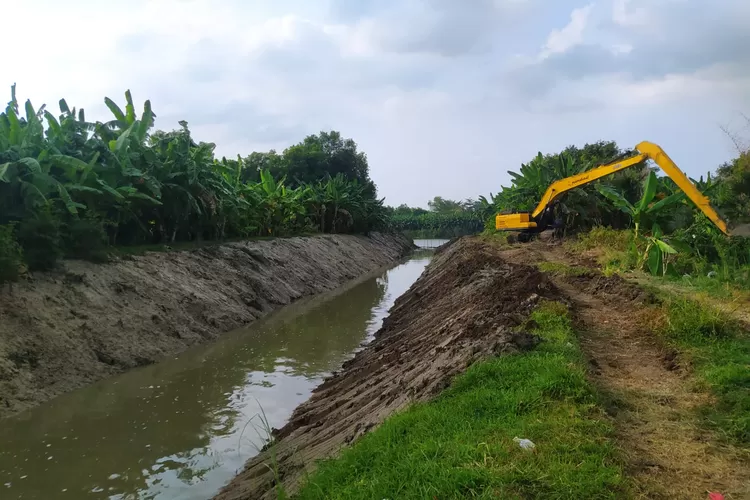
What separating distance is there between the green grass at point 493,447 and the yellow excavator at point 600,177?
8178 millimetres

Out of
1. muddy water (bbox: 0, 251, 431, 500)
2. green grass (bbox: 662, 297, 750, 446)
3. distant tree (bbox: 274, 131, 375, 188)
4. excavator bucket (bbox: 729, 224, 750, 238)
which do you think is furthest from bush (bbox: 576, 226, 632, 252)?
distant tree (bbox: 274, 131, 375, 188)

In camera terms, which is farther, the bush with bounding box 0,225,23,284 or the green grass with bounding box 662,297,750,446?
the bush with bounding box 0,225,23,284

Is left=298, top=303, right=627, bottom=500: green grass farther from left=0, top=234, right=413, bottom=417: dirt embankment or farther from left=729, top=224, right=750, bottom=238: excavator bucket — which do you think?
left=729, top=224, right=750, bottom=238: excavator bucket

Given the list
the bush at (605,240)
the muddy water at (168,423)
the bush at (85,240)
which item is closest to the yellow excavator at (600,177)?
the bush at (605,240)

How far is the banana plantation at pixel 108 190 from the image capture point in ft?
36.6

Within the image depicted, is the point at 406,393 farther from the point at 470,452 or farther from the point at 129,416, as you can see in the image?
the point at 129,416

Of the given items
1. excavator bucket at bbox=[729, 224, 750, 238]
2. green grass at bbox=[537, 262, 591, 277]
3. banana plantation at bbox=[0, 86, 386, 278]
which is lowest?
green grass at bbox=[537, 262, 591, 277]

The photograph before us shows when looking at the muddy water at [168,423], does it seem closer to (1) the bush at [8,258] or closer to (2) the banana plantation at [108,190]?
(1) the bush at [8,258]

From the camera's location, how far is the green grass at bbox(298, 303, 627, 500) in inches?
131

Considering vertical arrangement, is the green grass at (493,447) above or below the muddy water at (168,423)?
above

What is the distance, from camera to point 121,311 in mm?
11648

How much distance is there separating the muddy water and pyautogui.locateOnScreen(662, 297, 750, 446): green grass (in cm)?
502

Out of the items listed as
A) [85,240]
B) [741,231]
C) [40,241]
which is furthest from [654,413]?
[85,240]

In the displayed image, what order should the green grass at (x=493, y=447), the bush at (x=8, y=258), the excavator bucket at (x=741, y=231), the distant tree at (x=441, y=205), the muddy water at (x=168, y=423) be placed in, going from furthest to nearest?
1. the distant tree at (x=441, y=205)
2. the excavator bucket at (x=741, y=231)
3. the bush at (x=8, y=258)
4. the muddy water at (x=168, y=423)
5. the green grass at (x=493, y=447)
